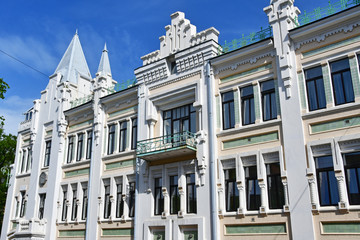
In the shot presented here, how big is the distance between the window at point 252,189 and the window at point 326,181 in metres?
2.69

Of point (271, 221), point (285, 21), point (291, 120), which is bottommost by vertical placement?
point (271, 221)

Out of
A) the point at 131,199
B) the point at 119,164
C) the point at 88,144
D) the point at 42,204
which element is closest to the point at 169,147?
the point at 131,199

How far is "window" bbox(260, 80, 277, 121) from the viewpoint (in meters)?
16.8

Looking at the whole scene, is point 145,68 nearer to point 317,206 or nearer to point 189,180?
point 189,180

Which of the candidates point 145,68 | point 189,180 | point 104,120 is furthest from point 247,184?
point 104,120

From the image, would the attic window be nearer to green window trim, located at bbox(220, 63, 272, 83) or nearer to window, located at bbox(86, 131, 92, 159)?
green window trim, located at bbox(220, 63, 272, 83)

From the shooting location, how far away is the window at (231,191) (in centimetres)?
1684

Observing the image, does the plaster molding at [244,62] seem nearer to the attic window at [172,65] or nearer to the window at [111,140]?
the attic window at [172,65]

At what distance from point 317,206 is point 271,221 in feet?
6.57

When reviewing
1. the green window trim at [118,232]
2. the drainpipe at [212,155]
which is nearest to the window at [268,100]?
the drainpipe at [212,155]

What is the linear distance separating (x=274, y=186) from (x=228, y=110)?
14.6ft

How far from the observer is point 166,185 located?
63.5ft

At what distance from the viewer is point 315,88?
15867mm

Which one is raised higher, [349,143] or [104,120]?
[104,120]
